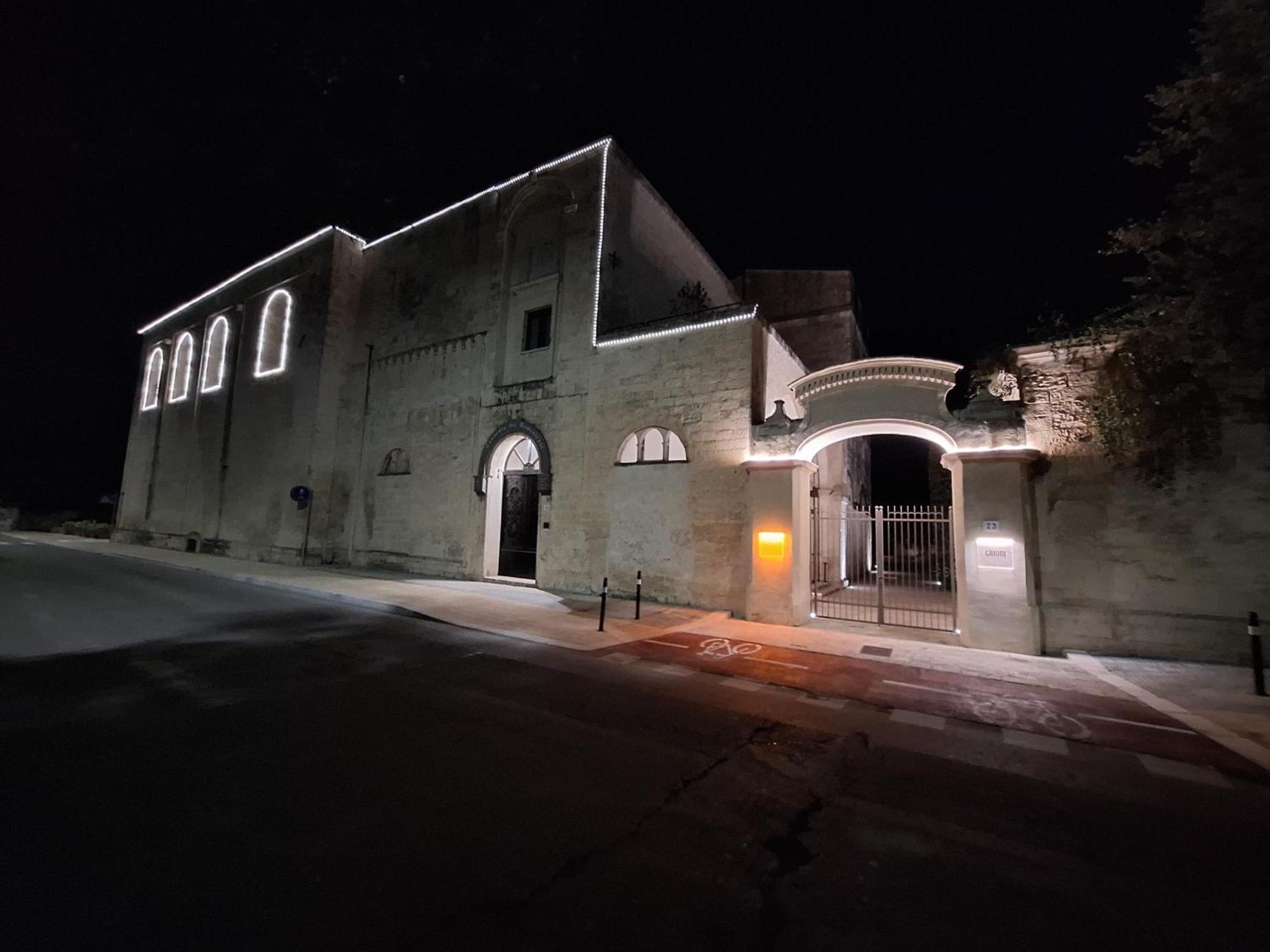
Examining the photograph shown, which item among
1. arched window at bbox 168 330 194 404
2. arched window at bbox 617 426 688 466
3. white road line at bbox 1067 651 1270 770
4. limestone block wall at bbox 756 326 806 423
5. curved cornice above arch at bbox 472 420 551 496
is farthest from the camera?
arched window at bbox 168 330 194 404

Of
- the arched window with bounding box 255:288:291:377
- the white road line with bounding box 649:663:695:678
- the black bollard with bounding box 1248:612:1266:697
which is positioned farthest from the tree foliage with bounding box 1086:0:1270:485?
the arched window with bounding box 255:288:291:377

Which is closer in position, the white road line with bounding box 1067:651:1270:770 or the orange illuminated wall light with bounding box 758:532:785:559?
the white road line with bounding box 1067:651:1270:770

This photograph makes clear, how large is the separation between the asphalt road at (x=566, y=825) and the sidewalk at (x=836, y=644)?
7.87 ft

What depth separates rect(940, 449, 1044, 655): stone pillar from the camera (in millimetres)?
9266

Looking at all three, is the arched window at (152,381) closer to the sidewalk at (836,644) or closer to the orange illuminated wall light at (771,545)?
the sidewalk at (836,644)

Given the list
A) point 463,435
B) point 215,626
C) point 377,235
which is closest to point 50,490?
point 377,235

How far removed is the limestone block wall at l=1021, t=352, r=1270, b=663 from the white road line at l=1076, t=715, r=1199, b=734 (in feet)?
12.2

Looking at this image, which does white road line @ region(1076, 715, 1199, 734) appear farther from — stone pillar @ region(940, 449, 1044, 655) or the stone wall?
Answer: the stone wall

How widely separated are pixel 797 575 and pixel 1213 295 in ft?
24.4

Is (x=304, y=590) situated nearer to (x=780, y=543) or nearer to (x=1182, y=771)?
(x=780, y=543)

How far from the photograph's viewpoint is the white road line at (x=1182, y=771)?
447 centimetres

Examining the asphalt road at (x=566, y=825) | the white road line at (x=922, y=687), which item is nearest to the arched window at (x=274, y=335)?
the asphalt road at (x=566, y=825)

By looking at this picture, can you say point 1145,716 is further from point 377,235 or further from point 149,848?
point 377,235

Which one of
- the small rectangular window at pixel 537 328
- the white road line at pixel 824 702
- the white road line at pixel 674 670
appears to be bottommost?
the white road line at pixel 674 670
